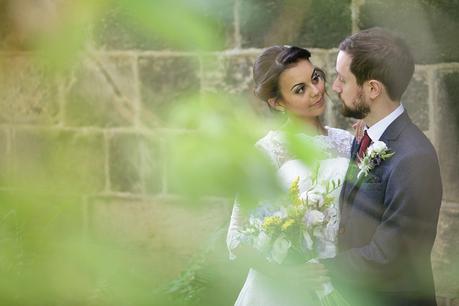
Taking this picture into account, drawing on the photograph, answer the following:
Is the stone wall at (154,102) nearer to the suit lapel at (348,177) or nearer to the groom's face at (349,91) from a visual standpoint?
the suit lapel at (348,177)

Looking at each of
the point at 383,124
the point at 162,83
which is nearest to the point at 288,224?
the point at 383,124

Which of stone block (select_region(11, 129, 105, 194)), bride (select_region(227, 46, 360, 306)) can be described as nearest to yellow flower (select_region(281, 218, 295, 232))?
bride (select_region(227, 46, 360, 306))

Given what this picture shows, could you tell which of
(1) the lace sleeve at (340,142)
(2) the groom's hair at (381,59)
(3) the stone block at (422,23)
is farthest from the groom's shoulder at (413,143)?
(3) the stone block at (422,23)

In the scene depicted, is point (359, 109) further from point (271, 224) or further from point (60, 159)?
point (60, 159)

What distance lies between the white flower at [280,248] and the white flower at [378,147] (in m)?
0.34

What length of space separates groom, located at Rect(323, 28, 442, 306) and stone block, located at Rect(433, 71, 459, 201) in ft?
5.19

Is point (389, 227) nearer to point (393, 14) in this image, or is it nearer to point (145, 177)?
point (393, 14)

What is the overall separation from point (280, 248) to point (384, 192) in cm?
33

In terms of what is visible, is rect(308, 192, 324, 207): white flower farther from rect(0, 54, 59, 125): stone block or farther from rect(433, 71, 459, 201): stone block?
rect(0, 54, 59, 125): stone block

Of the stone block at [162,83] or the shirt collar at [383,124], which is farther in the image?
the stone block at [162,83]

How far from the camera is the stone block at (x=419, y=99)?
13.6 ft

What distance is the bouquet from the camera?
2.46 m

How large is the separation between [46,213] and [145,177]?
324 cm

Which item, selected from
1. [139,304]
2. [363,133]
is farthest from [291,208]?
[139,304]
